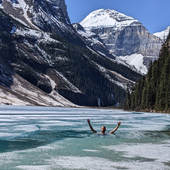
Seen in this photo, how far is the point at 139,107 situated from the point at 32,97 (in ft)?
224

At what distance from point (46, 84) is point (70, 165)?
171 meters

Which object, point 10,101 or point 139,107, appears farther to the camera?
point 10,101

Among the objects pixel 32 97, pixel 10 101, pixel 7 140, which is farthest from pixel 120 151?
pixel 32 97

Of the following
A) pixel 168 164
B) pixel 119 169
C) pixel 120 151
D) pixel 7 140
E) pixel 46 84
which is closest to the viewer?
pixel 119 169

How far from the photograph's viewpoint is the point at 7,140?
19.1 metres

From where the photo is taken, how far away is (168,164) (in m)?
12.6

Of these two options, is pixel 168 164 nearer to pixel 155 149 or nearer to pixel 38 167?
pixel 155 149

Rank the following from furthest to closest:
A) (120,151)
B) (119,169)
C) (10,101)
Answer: (10,101) → (120,151) → (119,169)

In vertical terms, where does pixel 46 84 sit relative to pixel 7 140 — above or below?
above

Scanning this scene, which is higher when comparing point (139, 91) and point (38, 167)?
point (139, 91)

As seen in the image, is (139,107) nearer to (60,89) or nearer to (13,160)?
(60,89)

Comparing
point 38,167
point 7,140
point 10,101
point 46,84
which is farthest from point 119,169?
point 46,84

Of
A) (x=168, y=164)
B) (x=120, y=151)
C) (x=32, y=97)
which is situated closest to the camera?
(x=168, y=164)

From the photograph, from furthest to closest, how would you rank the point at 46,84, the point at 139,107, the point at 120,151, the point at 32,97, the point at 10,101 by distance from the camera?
1. the point at 46,84
2. the point at 32,97
3. the point at 10,101
4. the point at 139,107
5. the point at 120,151
